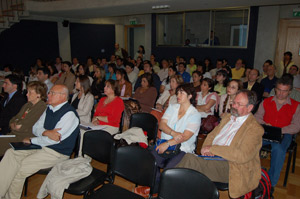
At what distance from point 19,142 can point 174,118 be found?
6.18 feet

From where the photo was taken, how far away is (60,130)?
258cm

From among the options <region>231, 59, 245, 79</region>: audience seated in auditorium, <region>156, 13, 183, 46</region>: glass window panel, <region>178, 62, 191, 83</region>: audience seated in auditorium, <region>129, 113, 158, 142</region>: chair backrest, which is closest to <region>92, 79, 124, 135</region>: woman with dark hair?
<region>129, 113, 158, 142</region>: chair backrest

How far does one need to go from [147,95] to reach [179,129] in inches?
74.0

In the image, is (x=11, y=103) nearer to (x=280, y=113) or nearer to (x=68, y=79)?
(x=68, y=79)

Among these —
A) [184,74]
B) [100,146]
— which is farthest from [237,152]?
[184,74]

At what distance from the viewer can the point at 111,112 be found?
11.4 ft

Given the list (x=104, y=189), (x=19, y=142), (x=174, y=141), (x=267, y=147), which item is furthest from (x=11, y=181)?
(x=267, y=147)

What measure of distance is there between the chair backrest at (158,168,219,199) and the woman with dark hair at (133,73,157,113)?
2.60 meters

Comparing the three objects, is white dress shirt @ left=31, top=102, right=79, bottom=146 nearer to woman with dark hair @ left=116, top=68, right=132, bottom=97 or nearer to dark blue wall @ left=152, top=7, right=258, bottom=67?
woman with dark hair @ left=116, top=68, right=132, bottom=97

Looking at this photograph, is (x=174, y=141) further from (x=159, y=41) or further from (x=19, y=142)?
(x=159, y=41)

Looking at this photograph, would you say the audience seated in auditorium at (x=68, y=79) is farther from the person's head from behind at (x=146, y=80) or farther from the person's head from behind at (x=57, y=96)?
the person's head from behind at (x=57, y=96)

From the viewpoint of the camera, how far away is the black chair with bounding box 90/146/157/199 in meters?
2.05

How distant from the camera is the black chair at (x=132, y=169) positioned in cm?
205

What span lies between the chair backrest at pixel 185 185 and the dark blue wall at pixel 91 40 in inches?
420
